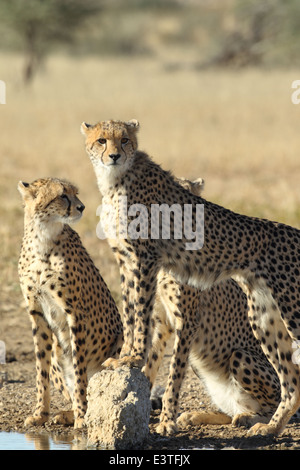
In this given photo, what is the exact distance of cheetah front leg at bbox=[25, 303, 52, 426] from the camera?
4.80 metres

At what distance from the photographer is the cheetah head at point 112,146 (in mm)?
4641

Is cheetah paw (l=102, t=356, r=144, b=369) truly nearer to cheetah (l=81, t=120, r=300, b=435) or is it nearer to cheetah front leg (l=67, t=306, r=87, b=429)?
cheetah (l=81, t=120, r=300, b=435)

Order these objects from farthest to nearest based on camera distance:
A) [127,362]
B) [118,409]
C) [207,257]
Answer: [207,257]
[127,362]
[118,409]

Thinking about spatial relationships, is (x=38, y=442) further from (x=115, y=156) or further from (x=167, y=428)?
(x=115, y=156)

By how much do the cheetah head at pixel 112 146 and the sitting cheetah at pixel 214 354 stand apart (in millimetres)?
622

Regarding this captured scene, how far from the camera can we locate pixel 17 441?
14.8 feet

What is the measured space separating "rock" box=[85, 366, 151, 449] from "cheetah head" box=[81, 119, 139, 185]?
3.29ft

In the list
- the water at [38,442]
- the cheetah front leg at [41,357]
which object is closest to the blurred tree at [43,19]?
the cheetah front leg at [41,357]

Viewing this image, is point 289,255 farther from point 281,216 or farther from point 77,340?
point 281,216

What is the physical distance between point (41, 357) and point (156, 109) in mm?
15753

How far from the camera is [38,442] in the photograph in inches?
177

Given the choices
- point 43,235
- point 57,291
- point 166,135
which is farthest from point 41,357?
point 166,135

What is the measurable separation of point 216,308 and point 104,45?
43.7 meters

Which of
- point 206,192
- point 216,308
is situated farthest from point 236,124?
point 216,308
